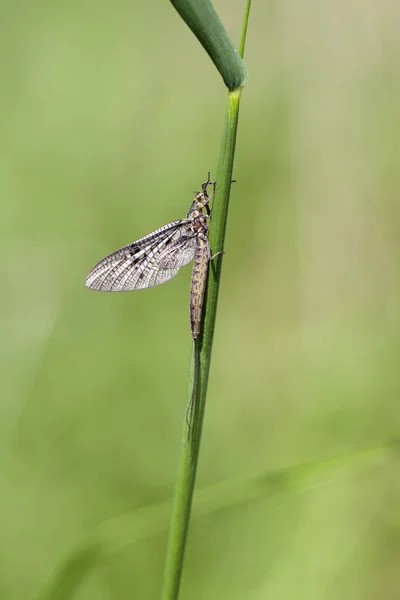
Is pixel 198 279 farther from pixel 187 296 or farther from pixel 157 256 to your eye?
pixel 187 296

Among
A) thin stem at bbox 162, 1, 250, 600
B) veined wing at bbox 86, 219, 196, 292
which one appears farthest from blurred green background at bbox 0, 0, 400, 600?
thin stem at bbox 162, 1, 250, 600

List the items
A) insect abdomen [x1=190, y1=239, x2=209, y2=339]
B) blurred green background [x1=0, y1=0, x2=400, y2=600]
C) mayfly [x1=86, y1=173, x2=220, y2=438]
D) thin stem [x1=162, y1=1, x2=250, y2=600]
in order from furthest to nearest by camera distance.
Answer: blurred green background [x1=0, y1=0, x2=400, y2=600] → mayfly [x1=86, y1=173, x2=220, y2=438] → insect abdomen [x1=190, y1=239, x2=209, y2=339] → thin stem [x1=162, y1=1, x2=250, y2=600]

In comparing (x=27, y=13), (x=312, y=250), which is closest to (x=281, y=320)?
(x=312, y=250)

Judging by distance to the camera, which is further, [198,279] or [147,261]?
[147,261]

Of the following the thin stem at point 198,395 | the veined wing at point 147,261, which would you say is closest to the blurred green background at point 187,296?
the veined wing at point 147,261

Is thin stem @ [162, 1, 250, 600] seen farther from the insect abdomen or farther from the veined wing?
the veined wing

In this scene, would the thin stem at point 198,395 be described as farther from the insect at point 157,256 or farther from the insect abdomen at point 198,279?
the insect at point 157,256

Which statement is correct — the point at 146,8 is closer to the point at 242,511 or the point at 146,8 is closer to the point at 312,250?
the point at 312,250

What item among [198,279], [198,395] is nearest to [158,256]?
[198,279]
